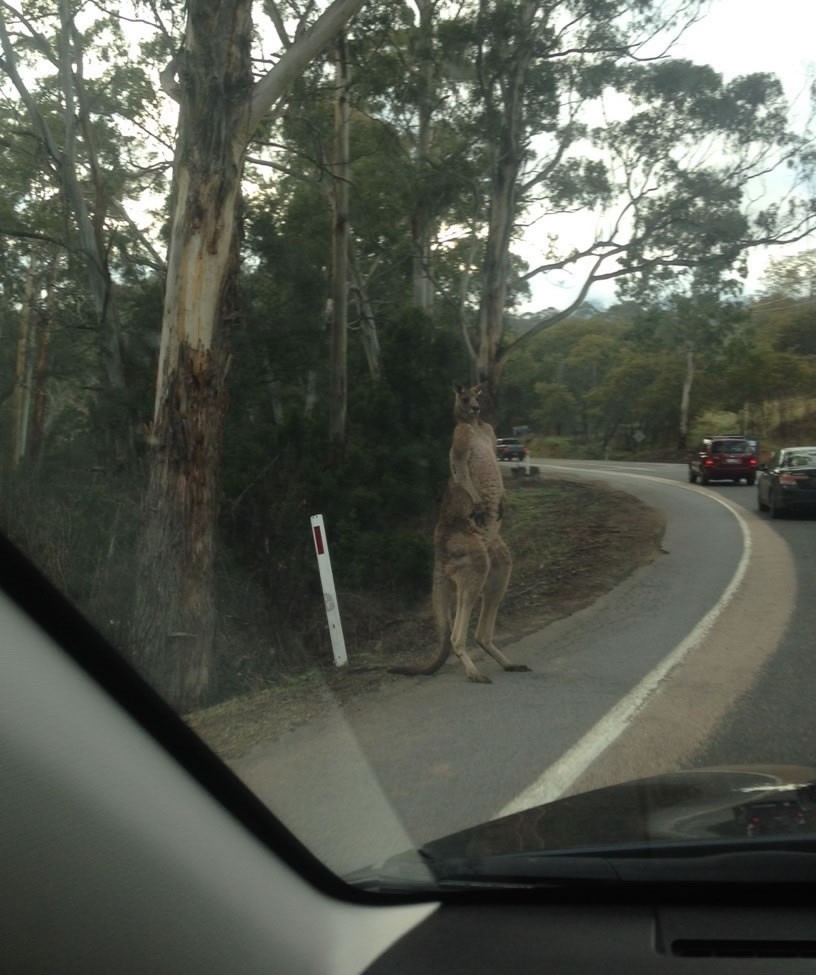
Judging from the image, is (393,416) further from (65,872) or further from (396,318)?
(65,872)

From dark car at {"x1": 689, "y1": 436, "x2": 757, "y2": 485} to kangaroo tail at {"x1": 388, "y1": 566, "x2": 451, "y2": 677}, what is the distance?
94.0 feet

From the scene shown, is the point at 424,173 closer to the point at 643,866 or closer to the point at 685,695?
the point at 685,695

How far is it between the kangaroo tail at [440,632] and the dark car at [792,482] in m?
16.1

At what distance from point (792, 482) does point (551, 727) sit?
17914 millimetres

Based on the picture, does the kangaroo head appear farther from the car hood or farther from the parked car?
the parked car

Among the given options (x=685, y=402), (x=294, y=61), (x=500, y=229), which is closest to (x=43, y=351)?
(x=500, y=229)

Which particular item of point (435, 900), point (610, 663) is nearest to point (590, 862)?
point (435, 900)

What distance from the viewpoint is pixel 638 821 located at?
3189 millimetres

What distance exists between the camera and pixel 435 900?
2963mm

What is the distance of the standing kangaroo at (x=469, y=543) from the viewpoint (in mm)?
8578

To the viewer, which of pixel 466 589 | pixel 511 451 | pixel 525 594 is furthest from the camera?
pixel 511 451

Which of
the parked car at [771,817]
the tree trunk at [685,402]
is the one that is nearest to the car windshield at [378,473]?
the parked car at [771,817]

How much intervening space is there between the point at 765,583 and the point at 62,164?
1339 cm

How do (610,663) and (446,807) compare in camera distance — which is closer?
(446,807)
